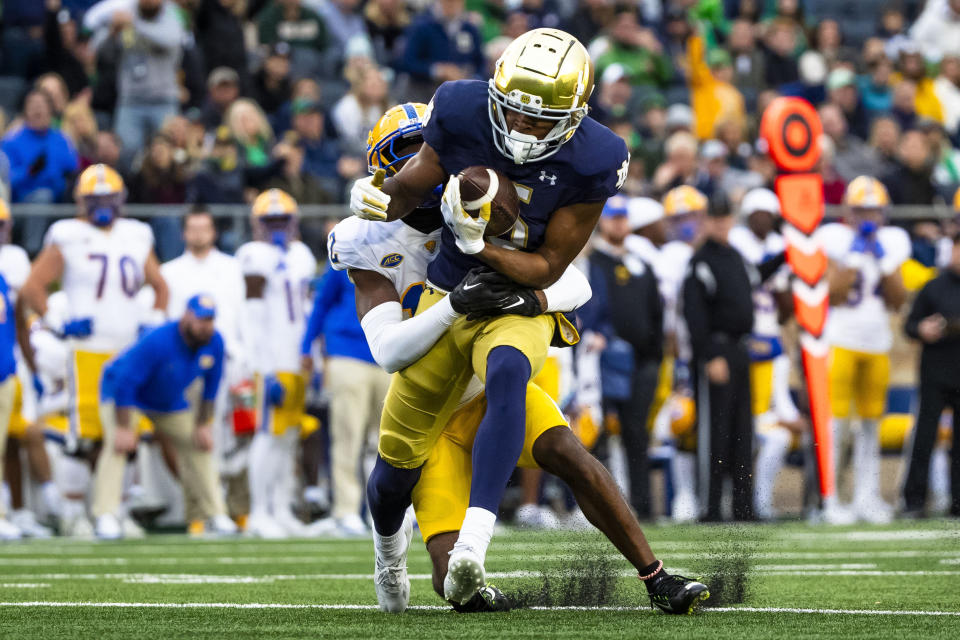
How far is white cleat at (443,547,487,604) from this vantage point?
4070mm

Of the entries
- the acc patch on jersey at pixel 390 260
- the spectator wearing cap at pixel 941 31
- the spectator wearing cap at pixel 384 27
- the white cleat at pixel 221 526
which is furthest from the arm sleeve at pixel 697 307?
the spectator wearing cap at pixel 941 31

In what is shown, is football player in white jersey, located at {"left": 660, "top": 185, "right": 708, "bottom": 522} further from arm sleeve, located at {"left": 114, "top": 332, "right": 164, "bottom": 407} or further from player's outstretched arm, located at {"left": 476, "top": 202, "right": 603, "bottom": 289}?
player's outstretched arm, located at {"left": 476, "top": 202, "right": 603, "bottom": 289}

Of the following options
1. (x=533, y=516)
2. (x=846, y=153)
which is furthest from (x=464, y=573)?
(x=846, y=153)

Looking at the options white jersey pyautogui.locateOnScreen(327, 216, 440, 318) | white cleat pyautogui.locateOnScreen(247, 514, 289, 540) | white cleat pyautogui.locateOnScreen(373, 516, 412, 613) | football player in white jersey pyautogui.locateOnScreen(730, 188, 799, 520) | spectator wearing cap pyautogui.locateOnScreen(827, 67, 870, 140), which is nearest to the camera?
white cleat pyautogui.locateOnScreen(373, 516, 412, 613)

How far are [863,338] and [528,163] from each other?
6.37m

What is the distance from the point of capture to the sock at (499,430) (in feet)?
14.1

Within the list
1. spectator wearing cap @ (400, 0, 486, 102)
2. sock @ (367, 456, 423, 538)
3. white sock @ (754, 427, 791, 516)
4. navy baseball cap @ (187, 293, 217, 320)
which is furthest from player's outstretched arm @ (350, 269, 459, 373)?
spectator wearing cap @ (400, 0, 486, 102)

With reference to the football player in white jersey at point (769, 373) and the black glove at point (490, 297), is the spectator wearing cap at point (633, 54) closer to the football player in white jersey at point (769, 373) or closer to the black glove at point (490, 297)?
the football player in white jersey at point (769, 373)

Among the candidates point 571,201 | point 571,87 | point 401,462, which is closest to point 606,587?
point 401,462

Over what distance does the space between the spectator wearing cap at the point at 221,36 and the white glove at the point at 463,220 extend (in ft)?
27.4

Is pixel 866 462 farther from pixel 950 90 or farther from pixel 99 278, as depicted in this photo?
pixel 950 90

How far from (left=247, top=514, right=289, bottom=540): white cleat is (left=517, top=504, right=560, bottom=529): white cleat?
139cm

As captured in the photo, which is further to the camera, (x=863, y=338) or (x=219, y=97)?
(x=219, y=97)

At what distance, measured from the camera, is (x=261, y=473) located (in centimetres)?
986
